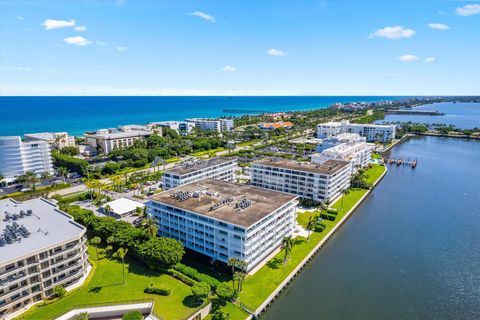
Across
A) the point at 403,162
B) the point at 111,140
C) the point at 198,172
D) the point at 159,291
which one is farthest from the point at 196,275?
the point at 403,162

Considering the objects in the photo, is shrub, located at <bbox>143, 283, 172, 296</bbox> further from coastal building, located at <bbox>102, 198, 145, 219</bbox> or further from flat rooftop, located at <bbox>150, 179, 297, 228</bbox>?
coastal building, located at <bbox>102, 198, 145, 219</bbox>

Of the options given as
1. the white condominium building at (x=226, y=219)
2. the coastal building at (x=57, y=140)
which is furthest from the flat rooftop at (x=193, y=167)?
the coastal building at (x=57, y=140)

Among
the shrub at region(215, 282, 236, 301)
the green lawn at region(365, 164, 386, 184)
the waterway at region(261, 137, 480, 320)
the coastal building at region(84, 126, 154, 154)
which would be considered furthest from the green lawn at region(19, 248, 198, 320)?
the coastal building at region(84, 126, 154, 154)

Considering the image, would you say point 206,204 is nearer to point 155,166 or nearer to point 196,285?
point 196,285

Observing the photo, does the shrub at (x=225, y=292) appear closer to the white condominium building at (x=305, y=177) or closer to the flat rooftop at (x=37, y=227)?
the flat rooftop at (x=37, y=227)

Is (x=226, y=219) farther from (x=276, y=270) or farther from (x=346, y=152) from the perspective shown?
(x=346, y=152)

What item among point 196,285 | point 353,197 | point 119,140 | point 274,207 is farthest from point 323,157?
point 119,140

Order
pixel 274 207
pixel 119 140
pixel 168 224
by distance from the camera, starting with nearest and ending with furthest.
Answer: pixel 274 207, pixel 168 224, pixel 119 140
